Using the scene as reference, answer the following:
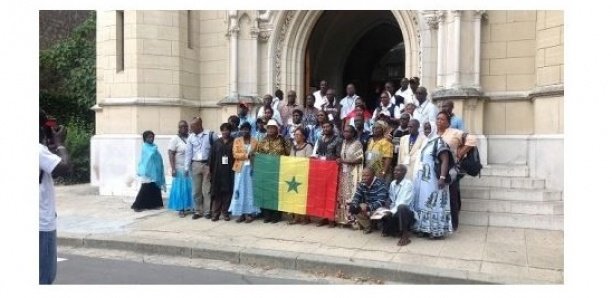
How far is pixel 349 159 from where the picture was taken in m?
7.87

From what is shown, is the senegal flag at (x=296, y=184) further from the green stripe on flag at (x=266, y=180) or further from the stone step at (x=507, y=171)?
the stone step at (x=507, y=171)

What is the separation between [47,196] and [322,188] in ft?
15.0

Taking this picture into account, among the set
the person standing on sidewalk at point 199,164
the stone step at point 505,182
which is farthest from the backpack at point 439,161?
the person standing on sidewalk at point 199,164

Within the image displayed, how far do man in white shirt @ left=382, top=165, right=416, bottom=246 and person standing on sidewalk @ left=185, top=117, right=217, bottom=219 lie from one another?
11.0ft

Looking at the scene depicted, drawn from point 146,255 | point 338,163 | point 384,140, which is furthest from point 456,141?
point 146,255

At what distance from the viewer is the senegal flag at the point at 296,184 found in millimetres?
8180

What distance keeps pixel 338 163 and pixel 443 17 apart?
12.9ft

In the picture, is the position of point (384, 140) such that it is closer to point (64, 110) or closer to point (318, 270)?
point (318, 270)

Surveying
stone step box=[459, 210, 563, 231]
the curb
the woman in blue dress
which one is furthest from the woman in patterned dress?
stone step box=[459, 210, 563, 231]

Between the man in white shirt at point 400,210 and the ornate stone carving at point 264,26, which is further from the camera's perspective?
the ornate stone carving at point 264,26

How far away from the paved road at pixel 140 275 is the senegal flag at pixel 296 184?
236cm

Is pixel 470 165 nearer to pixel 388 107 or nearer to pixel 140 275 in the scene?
pixel 388 107

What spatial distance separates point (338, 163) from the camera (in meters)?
8.05

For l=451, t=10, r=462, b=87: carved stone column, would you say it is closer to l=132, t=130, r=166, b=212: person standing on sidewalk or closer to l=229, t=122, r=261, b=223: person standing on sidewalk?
l=229, t=122, r=261, b=223: person standing on sidewalk
